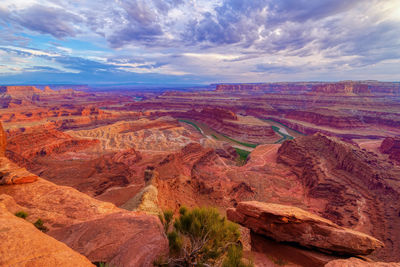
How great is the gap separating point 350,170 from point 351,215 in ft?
33.9

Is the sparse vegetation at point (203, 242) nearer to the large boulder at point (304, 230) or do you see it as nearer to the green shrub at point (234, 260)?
the green shrub at point (234, 260)

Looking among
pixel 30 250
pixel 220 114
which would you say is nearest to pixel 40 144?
pixel 30 250

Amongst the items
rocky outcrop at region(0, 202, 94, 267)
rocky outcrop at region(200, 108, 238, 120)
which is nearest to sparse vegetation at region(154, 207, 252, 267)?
rocky outcrop at region(0, 202, 94, 267)

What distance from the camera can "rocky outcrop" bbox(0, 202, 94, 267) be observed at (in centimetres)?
339

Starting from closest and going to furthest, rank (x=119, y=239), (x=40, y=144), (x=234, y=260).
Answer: (x=234, y=260) → (x=119, y=239) → (x=40, y=144)

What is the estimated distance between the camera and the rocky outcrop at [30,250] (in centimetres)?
339

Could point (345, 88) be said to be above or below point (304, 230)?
above

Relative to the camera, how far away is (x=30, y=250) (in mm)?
3664

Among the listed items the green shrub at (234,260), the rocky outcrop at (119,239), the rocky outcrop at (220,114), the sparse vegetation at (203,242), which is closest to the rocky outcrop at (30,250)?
the rocky outcrop at (119,239)

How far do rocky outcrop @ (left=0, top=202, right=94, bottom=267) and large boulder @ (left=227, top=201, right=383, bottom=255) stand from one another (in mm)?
7216

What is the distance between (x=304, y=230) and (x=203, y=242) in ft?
15.6

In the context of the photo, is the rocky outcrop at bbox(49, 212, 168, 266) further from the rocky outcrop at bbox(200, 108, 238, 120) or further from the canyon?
the rocky outcrop at bbox(200, 108, 238, 120)

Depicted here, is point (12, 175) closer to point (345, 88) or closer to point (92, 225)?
point (92, 225)

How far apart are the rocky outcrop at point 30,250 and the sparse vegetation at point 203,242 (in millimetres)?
2292
